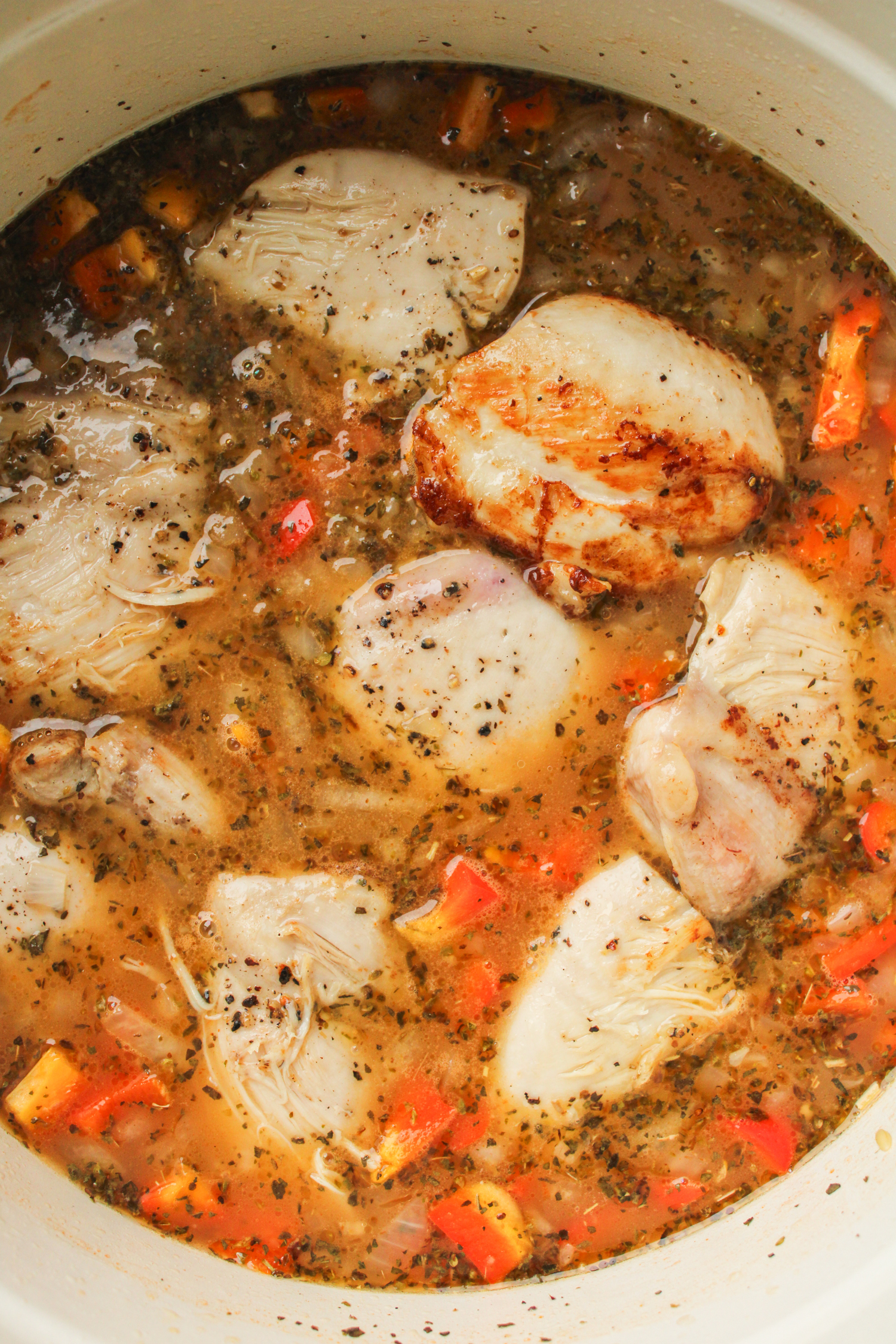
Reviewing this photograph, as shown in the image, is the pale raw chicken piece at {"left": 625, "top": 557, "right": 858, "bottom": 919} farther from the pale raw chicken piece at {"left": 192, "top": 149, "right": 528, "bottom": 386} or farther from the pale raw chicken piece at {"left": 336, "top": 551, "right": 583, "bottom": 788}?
the pale raw chicken piece at {"left": 192, "top": 149, "right": 528, "bottom": 386}

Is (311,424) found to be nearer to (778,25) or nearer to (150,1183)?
(778,25)

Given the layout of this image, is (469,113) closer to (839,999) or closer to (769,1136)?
(839,999)

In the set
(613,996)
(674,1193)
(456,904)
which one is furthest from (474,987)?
(674,1193)

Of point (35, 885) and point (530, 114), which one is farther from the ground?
point (530, 114)

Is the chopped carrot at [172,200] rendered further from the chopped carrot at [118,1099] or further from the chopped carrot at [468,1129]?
the chopped carrot at [468,1129]

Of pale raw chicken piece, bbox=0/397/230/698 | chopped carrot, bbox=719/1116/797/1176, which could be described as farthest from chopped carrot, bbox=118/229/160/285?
chopped carrot, bbox=719/1116/797/1176

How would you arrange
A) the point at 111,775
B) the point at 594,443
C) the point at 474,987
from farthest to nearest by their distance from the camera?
the point at 474,987 < the point at 111,775 < the point at 594,443
